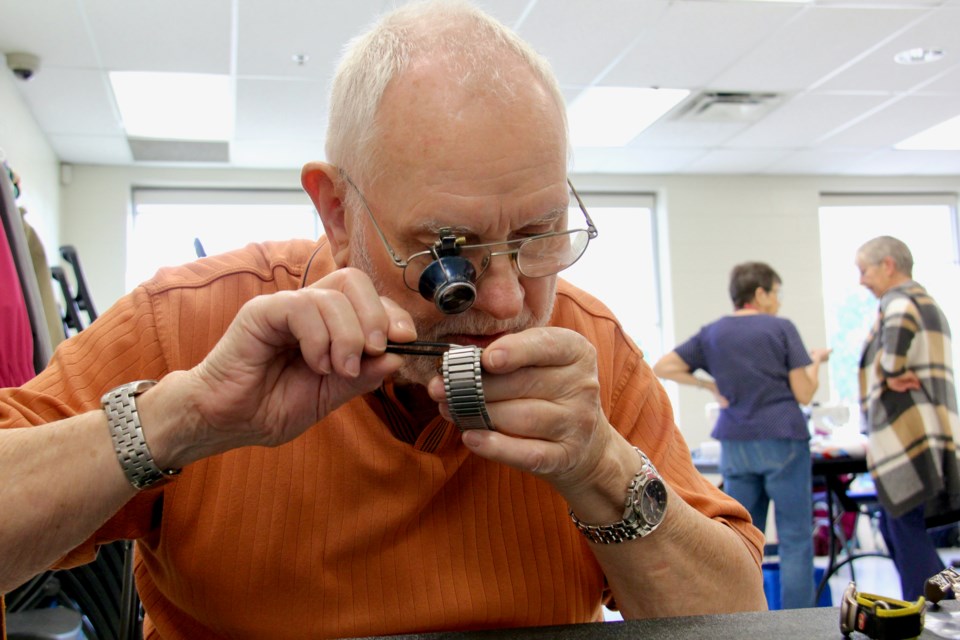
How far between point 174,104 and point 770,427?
4285 millimetres

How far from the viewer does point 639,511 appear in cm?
105

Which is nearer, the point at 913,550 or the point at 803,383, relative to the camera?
the point at 913,550

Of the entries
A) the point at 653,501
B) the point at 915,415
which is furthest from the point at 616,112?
the point at 653,501

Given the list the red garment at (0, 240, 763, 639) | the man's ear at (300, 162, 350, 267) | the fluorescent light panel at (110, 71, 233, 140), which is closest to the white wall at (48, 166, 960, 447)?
the fluorescent light panel at (110, 71, 233, 140)

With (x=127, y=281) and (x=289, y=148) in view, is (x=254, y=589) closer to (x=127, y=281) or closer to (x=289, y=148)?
(x=289, y=148)

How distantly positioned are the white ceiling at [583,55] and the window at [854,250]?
169cm

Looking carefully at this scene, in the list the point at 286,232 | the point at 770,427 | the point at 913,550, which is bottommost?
the point at 913,550

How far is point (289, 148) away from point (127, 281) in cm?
178

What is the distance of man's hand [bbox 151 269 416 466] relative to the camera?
2.89ft

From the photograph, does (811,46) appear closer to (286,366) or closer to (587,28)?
(587,28)

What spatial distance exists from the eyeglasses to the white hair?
77mm

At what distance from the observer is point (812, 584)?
410cm

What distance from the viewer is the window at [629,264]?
26.2 feet

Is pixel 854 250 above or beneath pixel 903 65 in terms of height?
beneath
